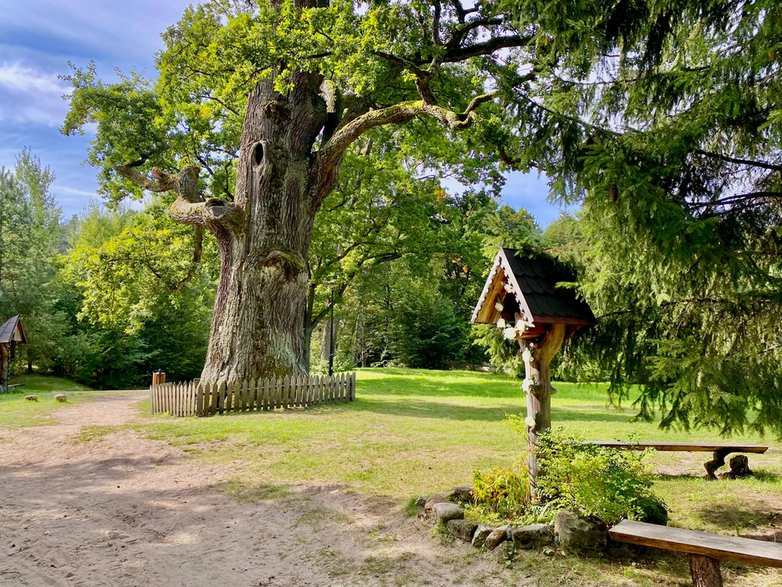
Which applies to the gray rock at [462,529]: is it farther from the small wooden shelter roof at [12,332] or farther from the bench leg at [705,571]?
the small wooden shelter roof at [12,332]

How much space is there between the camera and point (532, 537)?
432 cm

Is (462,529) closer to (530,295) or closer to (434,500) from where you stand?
(434,500)

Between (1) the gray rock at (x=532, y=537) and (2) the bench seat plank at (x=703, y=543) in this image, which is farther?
(1) the gray rock at (x=532, y=537)

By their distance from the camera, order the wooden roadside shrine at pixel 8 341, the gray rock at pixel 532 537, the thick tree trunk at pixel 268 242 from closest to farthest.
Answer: the gray rock at pixel 532 537 < the thick tree trunk at pixel 268 242 < the wooden roadside shrine at pixel 8 341

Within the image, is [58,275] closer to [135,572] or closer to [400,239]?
[400,239]

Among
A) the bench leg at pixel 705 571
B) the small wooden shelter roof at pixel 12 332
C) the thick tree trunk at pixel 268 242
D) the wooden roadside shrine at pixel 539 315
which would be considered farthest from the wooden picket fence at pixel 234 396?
the small wooden shelter roof at pixel 12 332

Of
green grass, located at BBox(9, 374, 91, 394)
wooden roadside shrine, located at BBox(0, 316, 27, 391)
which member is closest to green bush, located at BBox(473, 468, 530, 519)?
wooden roadside shrine, located at BBox(0, 316, 27, 391)

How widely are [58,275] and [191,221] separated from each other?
2188 cm

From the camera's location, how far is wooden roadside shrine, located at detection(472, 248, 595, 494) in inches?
193

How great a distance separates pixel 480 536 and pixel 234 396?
29.8 ft

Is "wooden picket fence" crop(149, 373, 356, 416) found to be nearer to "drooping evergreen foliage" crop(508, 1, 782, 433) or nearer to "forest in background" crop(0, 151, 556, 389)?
"forest in background" crop(0, 151, 556, 389)

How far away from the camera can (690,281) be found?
4.41m

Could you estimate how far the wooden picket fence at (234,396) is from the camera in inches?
476

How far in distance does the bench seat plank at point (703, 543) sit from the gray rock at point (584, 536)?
0.87ft
